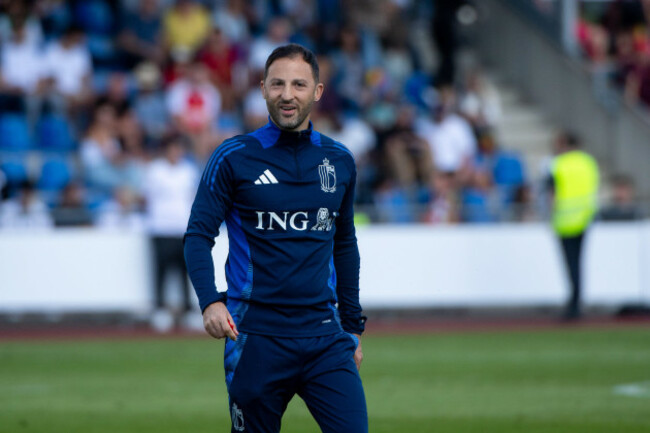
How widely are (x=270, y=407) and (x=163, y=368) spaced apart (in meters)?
6.80

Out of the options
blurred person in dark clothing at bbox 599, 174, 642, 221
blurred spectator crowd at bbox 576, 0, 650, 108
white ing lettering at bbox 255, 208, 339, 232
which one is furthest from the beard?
blurred spectator crowd at bbox 576, 0, 650, 108

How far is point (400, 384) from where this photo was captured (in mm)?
10398

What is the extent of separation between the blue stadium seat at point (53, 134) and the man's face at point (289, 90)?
12.6 m

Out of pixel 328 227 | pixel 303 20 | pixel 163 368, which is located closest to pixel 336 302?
pixel 328 227

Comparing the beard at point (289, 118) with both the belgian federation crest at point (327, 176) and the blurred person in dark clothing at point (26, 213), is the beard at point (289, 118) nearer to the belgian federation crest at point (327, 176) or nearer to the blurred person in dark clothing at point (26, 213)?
the belgian federation crest at point (327, 176)

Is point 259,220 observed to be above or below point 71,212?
above

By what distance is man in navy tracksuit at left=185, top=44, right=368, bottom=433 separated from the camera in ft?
15.8

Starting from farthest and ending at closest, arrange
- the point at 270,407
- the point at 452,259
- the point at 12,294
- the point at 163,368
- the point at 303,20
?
the point at 303,20 < the point at 452,259 < the point at 12,294 < the point at 163,368 < the point at 270,407

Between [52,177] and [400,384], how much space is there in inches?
306

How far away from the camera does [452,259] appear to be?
645 inches

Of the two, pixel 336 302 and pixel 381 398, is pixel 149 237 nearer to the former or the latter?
pixel 381 398

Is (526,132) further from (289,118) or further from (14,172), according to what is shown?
(289,118)

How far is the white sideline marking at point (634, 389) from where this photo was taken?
9734mm

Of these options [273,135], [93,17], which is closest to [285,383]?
[273,135]
